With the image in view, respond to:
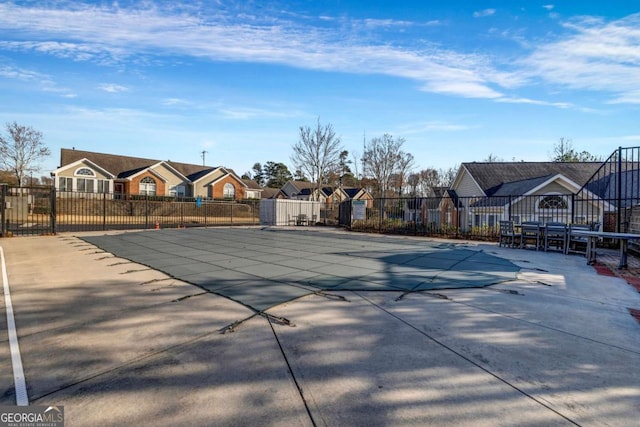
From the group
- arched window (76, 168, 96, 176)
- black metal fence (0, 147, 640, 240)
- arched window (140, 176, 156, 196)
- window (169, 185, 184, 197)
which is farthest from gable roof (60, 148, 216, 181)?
black metal fence (0, 147, 640, 240)

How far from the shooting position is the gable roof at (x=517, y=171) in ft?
78.2

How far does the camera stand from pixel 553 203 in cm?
1767

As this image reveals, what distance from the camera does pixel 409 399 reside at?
2.15 metres

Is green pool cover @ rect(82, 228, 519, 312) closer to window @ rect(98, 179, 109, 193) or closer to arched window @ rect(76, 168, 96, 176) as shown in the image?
arched window @ rect(76, 168, 96, 176)

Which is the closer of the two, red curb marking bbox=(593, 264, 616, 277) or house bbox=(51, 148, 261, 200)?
red curb marking bbox=(593, 264, 616, 277)

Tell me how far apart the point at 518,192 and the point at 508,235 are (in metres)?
10.7

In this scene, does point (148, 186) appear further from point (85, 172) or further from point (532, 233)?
point (532, 233)

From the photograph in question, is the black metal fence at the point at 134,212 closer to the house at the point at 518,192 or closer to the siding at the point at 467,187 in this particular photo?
the house at the point at 518,192

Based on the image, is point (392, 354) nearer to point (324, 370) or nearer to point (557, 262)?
point (324, 370)

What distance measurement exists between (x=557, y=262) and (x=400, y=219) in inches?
405

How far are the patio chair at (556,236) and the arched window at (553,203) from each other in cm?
848

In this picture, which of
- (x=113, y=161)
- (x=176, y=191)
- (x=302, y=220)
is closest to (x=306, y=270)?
(x=302, y=220)

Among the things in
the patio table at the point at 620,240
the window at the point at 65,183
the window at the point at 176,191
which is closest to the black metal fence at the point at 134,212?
the window at the point at 65,183

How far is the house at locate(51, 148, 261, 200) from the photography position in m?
32.0
